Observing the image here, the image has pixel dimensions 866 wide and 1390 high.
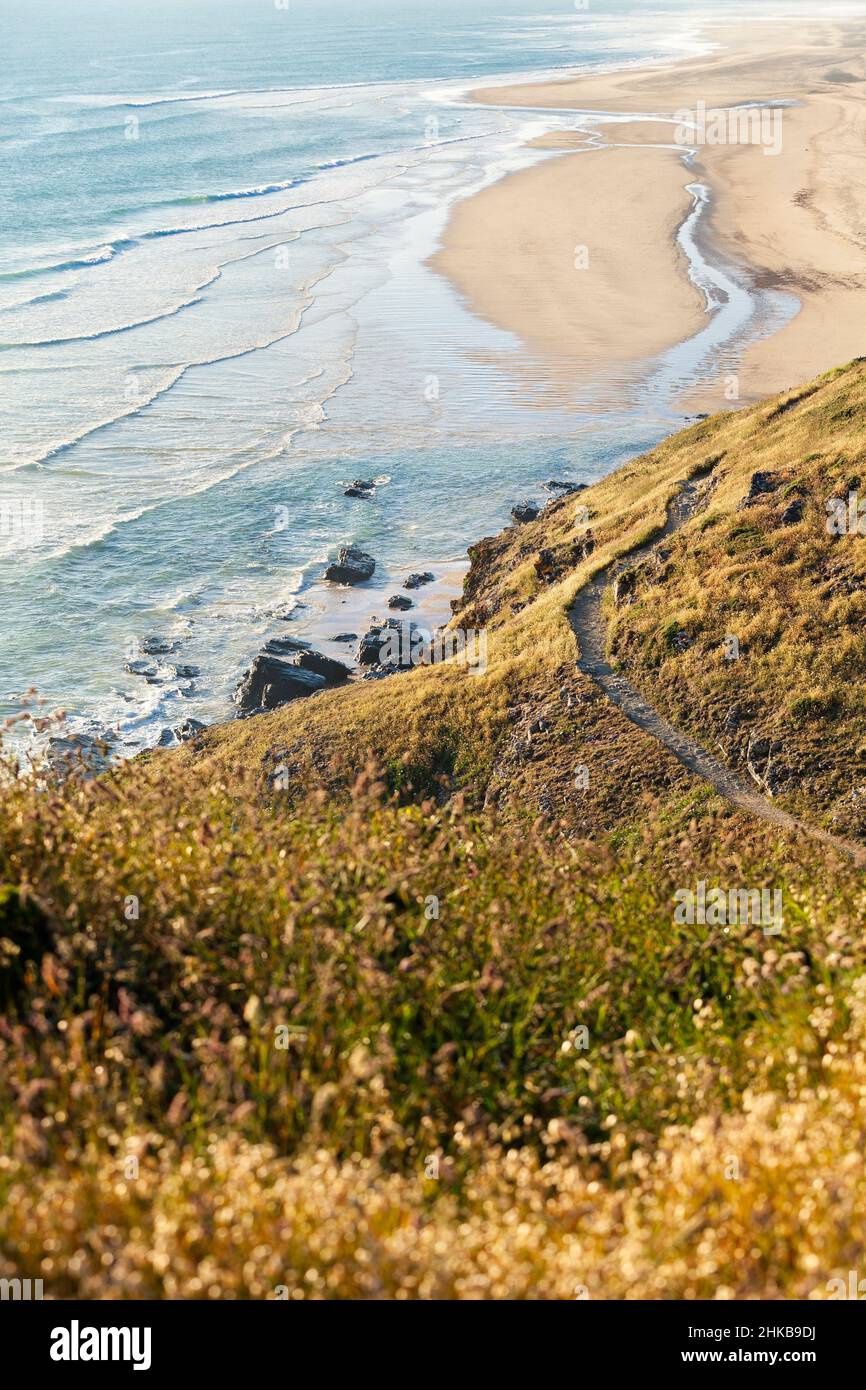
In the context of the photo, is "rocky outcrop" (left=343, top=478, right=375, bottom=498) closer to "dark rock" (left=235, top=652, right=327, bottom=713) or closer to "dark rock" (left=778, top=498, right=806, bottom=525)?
"dark rock" (left=235, top=652, right=327, bottom=713)

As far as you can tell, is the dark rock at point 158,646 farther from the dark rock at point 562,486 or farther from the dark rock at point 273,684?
the dark rock at point 562,486

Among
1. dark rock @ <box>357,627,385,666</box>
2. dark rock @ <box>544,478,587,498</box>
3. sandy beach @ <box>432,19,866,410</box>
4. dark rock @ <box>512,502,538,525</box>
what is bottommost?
→ dark rock @ <box>357,627,385,666</box>

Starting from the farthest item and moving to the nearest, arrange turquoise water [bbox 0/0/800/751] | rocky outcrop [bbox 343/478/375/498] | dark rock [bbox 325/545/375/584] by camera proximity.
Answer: rocky outcrop [bbox 343/478/375/498]
dark rock [bbox 325/545/375/584]
turquoise water [bbox 0/0/800/751]

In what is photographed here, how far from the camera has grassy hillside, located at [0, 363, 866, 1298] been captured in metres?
4.50

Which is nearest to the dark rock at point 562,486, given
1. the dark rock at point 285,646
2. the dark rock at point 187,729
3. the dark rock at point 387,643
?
the dark rock at point 387,643

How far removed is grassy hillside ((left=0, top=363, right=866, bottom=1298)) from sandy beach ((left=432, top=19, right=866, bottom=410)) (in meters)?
35.0

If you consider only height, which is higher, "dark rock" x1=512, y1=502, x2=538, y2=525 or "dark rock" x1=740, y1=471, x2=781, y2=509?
"dark rock" x1=512, y1=502, x2=538, y2=525

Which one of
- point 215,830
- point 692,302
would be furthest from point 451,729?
point 692,302

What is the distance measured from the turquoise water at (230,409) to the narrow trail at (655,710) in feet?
25.5

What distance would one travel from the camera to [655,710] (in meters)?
18.1

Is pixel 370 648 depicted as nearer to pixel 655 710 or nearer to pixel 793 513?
pixel 655 710

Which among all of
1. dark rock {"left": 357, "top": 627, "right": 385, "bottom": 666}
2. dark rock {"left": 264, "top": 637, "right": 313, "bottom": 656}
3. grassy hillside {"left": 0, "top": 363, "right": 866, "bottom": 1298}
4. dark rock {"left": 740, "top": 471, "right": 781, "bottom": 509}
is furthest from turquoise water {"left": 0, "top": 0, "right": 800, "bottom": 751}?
grassy hillside {"left": 0, "top": 363, "right": 866, "bottom": 1298}

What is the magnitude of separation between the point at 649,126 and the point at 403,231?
43090mm

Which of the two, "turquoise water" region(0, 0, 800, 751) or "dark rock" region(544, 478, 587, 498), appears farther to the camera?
"dark rock" region(544, 478, 587, 498)
